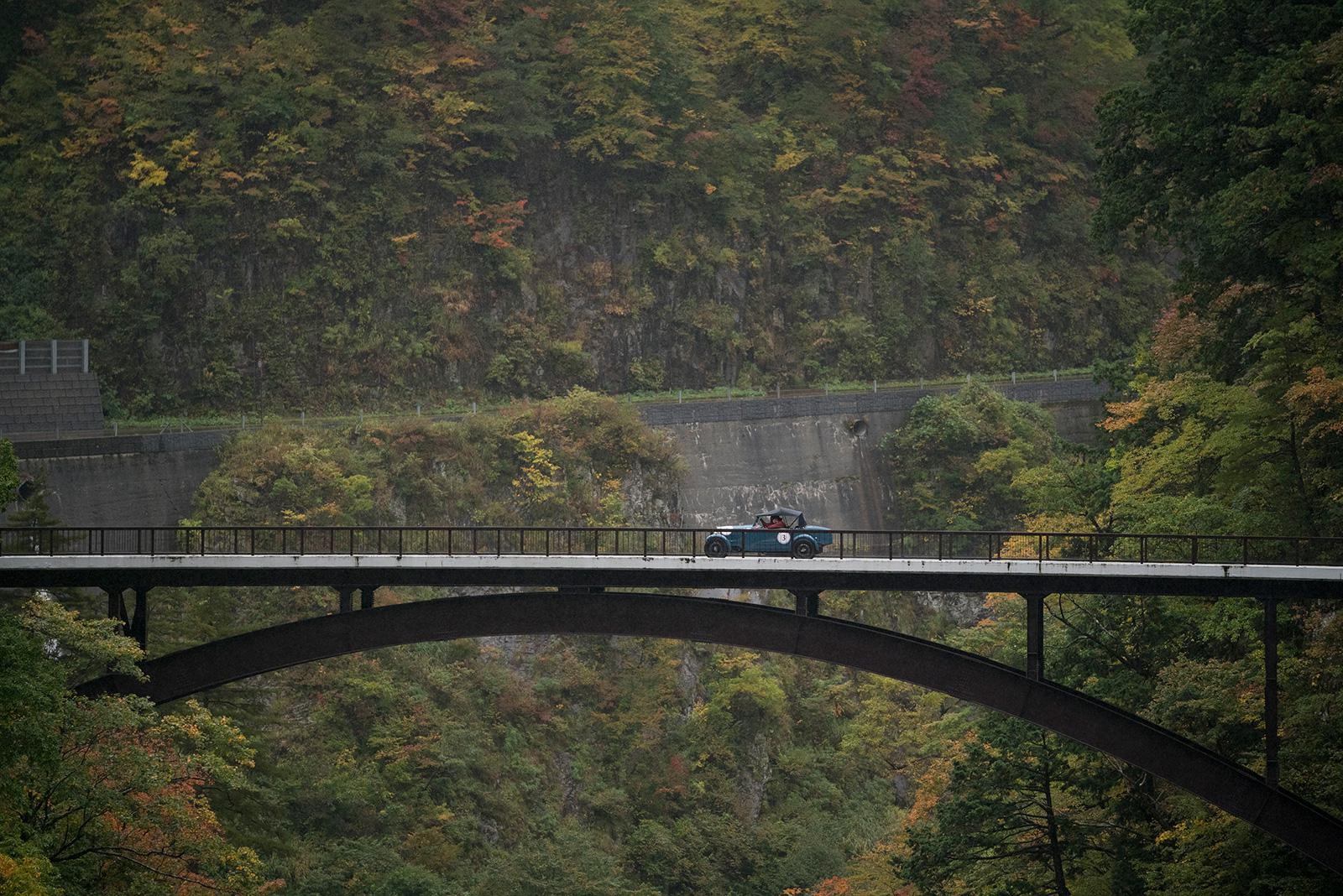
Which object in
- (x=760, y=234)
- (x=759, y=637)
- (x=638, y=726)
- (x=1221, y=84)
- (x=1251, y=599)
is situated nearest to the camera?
(x=759, y=637)

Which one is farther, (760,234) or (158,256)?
(760,234)

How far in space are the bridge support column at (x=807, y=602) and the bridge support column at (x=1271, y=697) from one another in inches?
276

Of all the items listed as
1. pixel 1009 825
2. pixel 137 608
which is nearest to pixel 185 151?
pixel 137 608

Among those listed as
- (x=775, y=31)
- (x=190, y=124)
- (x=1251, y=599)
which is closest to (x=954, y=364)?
(x=775, y=31)

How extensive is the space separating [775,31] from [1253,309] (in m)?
30.7

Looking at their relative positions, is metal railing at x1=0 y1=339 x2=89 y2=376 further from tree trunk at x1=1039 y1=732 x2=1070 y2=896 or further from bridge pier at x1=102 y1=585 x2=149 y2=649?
tree trunk at x1=1039 y1=732 x2=1070 y2=896

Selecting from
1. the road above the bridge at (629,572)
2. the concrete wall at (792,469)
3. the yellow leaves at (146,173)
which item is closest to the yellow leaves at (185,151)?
the yellow leaves at (146,173)

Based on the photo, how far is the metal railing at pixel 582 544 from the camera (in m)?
33.8

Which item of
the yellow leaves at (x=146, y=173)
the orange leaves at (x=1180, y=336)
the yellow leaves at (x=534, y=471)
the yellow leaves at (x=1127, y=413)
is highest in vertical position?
the yellow leaves at (x=146, y=173)

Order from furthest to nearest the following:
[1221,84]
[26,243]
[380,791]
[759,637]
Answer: [26,243] → [380,791] → [1221,84] → [759,637]

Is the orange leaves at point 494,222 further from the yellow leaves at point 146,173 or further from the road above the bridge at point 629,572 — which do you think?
the road above the bridge at point 629,572

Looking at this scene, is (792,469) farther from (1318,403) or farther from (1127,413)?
(1318,403)

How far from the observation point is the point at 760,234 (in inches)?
2517

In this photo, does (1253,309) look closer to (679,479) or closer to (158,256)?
(679,479)
